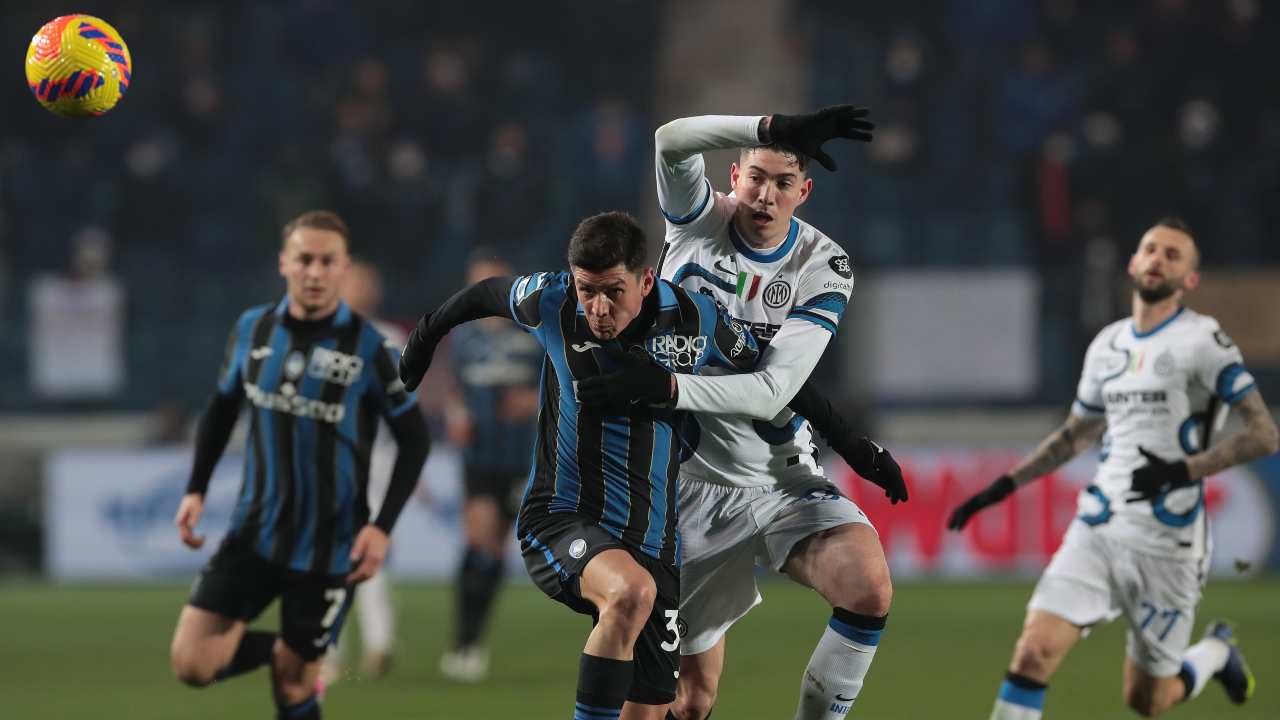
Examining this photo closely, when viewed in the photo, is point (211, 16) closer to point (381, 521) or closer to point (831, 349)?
point (831, 349)

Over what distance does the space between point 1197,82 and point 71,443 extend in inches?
408

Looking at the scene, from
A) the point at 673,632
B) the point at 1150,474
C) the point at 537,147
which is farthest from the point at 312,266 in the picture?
the point at 537,147

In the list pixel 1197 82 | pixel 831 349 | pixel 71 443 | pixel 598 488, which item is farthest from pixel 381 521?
pixel 1197 82

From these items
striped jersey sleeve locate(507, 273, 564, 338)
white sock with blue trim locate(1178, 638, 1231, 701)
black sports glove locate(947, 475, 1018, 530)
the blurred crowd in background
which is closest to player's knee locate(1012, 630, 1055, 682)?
black sports glove locate(947, 475, 1018, 530)

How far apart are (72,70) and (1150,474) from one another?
13.2 feet

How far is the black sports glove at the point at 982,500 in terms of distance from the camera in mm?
5879

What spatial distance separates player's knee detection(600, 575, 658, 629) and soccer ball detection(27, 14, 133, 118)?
2615 millimetres

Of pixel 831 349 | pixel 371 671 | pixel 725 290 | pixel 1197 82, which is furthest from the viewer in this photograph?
pixel 1197 82

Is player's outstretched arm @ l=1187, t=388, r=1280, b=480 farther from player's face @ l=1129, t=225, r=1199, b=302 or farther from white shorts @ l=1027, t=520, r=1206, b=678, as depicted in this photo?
player's face @ l=1129, t=225, r=1199, b=302

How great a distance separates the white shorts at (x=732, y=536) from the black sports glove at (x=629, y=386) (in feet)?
2.58

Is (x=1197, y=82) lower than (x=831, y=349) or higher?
higher

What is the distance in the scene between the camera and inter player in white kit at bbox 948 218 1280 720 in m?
5.79

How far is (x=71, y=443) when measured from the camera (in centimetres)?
1317

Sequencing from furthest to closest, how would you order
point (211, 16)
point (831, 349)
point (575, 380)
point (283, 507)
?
1. point (211, 16)
2. point (831, 349)
3. point (283, 507)
4. point (575, 380)
